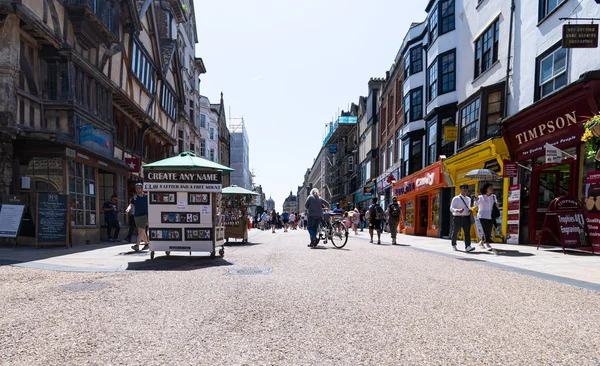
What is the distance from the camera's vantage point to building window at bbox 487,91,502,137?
16453 millimetres

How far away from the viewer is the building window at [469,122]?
18.1 m

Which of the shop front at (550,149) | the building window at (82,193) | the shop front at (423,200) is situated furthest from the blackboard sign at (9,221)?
the shop front at (423,200)

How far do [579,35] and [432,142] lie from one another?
515 inches

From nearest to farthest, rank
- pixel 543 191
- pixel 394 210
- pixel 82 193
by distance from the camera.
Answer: pixel 543 191
pixel 82 193
pixel 394 210

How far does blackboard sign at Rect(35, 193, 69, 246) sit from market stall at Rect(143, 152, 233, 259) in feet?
13.1

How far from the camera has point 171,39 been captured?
2966 centimetres

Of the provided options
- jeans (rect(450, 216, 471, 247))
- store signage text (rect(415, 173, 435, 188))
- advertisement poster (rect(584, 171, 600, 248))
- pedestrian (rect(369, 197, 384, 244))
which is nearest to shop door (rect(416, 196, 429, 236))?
store signage text (rect(415, 173, 435, 188))

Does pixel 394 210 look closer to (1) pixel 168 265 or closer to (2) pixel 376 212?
(2) pixel 376 212

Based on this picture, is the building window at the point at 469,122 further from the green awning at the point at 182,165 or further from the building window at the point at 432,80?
the green awning at the point at 182,165

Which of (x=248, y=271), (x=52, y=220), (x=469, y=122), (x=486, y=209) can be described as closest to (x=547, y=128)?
(x=486, y=209)

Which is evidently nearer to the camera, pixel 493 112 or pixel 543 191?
pixel 543 191

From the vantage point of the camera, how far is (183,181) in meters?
8.98

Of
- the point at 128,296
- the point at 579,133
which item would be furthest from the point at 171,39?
the point at 128,296

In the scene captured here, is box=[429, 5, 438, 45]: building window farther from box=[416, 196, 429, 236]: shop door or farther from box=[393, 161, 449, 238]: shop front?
box=[416, 196, 429, 236]: shop door
